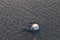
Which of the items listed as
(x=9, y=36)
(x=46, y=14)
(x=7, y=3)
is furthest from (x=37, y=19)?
(x=7, y=3)

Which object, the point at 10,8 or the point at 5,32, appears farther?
the point at 10,8

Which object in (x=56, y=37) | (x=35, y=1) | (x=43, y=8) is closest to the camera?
(x=56, y=37)

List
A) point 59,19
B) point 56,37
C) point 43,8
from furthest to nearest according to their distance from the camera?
point 43,8
point 59,19
point 56,37

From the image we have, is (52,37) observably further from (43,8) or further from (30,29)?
(43,8)

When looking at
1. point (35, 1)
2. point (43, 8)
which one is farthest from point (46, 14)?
point (35, 1)

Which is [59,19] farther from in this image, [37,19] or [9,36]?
[9,36]

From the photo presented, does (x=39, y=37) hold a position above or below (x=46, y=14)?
below
